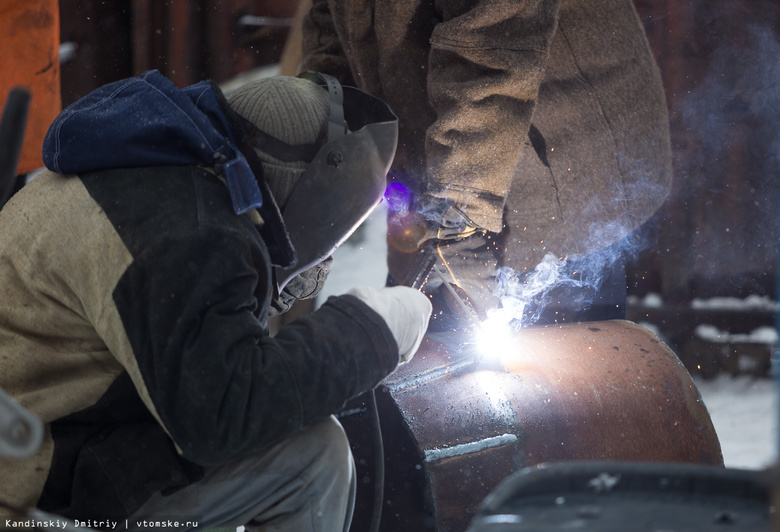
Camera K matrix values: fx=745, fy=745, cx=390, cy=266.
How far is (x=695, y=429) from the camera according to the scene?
220 centimetres

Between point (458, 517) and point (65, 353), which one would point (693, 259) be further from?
point (65, 353)

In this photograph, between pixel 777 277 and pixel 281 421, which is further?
pixel 777 277

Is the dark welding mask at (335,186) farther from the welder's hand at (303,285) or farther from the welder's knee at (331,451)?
the welder's knee at (331,451)

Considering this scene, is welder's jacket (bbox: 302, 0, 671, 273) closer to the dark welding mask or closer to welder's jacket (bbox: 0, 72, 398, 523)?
the dark welding mask

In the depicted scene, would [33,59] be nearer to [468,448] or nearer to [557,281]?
[557,281]

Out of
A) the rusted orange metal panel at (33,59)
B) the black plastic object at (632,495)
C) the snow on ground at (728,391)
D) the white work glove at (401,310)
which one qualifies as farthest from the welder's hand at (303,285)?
the snow on ground at (728,391)

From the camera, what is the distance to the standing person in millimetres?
2178

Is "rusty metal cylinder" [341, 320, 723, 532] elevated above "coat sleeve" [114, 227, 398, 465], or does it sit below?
below

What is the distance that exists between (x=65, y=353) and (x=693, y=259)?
11.4 feet

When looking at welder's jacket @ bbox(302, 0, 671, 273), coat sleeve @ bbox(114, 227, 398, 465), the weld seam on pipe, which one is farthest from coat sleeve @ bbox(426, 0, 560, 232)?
coat sleeve @ bbox(114, 227, 398, 465)

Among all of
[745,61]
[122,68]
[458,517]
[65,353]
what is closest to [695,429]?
[458,517]

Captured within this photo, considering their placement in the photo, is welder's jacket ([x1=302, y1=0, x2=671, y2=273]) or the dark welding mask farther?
welder's jacket ([x1=302, y1=0, x2=671, y2=273])

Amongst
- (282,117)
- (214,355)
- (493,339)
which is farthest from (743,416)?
(214,355)

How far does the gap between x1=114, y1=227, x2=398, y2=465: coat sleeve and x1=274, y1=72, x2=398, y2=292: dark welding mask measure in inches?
10.9
